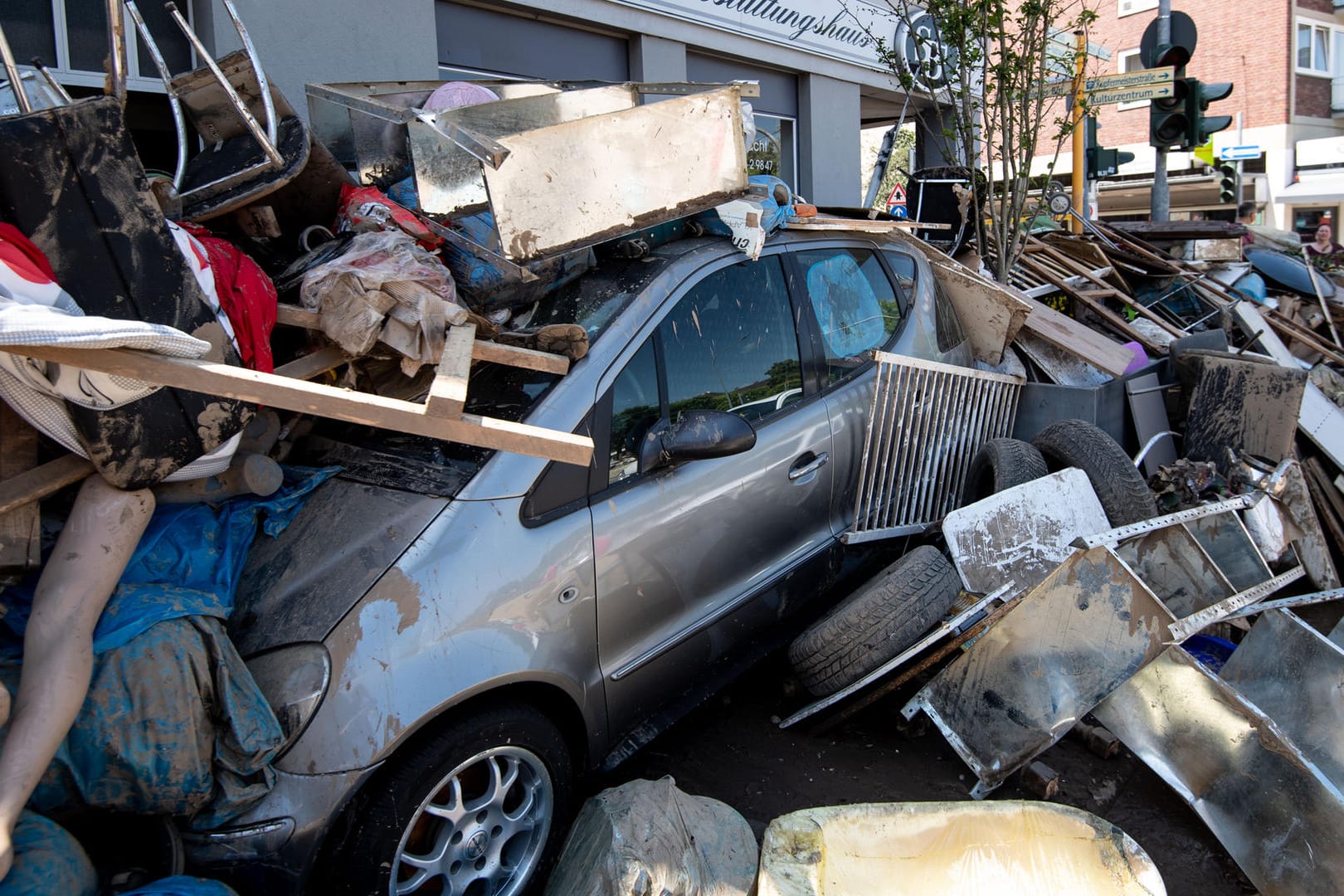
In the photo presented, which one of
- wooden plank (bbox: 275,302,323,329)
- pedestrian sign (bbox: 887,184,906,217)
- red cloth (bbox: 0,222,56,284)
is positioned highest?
pedestrian sign (bbox: 887,184,906,217)

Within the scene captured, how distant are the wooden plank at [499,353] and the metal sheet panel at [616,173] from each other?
0.39 metres

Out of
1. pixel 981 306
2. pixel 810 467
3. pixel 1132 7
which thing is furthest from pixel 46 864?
pixel 1132 7

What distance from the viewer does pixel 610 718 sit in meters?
2.76

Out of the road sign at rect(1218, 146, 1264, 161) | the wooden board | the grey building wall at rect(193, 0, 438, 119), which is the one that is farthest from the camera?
the road sign at rect(1218, 146, 1264, 161)

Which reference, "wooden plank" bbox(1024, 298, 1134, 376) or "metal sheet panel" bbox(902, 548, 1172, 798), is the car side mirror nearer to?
"metal sheet panel" bbox(902, 548, 1172, 798)

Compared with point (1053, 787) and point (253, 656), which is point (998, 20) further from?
point (253, 656)

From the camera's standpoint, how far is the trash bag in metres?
2.25

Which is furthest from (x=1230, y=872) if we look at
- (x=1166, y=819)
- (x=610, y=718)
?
(x=610, y=718)

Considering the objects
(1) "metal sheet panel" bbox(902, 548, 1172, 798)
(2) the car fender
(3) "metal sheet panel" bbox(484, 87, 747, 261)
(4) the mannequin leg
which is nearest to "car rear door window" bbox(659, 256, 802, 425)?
(3) "metal sheet panel" bbox(484, 87, 747, 261)

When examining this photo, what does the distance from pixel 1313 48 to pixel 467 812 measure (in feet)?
107

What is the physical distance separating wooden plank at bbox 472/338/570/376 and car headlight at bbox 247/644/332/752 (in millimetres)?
889

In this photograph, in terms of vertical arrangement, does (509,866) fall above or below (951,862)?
below

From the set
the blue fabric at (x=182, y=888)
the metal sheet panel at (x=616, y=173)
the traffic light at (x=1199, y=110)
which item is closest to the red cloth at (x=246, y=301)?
the metal sheet panel at (x=616, y=173)

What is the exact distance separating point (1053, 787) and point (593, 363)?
2.05 metres
